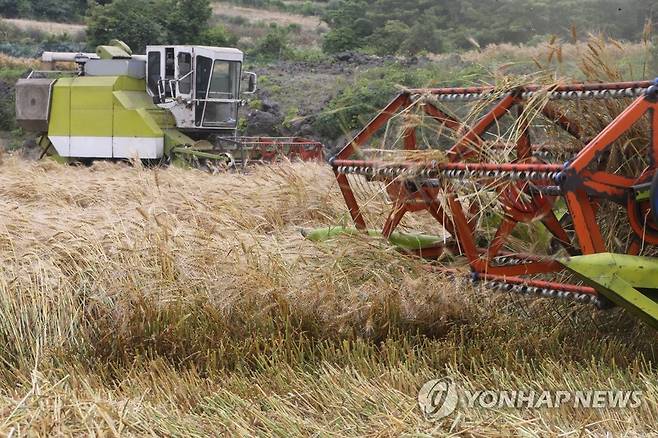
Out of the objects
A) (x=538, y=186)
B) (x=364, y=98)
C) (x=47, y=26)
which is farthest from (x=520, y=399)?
(x=47, y=26)

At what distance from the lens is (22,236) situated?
20.6 ft

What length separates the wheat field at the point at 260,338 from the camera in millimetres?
4004

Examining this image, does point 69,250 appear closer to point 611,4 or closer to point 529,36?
point 611,4

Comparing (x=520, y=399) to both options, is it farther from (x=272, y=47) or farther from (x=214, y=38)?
(x=272, y=47)

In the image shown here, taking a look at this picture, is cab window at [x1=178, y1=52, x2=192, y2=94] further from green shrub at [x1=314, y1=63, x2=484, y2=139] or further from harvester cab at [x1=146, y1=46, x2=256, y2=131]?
green shrub at [x1=314, y1=63, x2=484, y2=139]

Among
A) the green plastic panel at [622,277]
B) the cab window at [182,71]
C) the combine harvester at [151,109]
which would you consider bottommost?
the combine harvester at [151,109]

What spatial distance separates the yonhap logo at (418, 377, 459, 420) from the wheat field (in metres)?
0.05

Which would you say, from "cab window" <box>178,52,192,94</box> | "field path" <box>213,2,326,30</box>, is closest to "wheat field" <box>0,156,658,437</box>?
"cab window" <box>178,52,192,94</box>

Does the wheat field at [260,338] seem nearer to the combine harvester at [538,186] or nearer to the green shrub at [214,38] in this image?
the combine harvester at [538,186]

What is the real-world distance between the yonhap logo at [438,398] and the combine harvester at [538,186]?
0.76 metres

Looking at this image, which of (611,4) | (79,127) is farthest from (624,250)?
(611,4)

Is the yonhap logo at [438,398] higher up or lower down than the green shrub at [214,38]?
higher up

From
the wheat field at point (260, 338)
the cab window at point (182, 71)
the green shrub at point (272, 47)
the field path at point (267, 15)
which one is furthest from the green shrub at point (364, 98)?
the field path at point (267, 15)

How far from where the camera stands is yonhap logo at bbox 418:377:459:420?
4036mm
